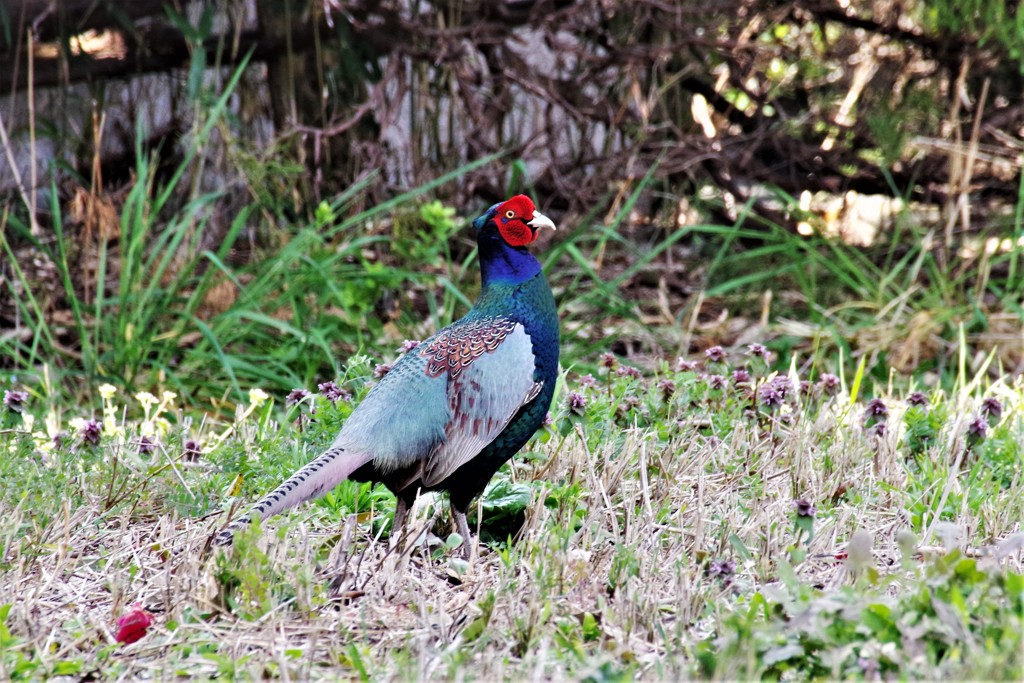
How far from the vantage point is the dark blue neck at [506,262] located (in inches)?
131

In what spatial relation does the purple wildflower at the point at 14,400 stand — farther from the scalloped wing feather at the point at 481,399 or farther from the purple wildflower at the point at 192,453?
the scalloped wing feather at the point at 481,399

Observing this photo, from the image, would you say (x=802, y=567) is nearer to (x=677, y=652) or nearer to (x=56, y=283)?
(x=677, y=652)

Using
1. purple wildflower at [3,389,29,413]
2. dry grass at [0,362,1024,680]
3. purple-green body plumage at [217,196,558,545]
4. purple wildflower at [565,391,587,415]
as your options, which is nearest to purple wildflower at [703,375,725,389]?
dry grass at [0,362,1024,680]

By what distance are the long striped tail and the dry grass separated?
8 cm

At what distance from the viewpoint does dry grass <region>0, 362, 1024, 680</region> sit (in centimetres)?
255

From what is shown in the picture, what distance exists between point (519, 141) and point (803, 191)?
165 centimetres

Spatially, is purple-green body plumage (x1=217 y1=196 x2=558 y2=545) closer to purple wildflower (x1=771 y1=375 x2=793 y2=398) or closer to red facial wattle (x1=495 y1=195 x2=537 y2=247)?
red facial wattle (x1=495 y1=195 x2=537 y2=247)

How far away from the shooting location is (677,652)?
254 centimetres

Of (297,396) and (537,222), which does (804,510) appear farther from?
(297,396)

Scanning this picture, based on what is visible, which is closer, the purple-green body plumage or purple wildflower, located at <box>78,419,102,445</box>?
the purple-green body plumage

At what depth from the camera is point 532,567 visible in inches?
115

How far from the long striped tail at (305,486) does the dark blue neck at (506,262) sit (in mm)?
632

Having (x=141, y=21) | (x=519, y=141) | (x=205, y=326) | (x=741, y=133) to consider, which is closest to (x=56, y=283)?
(x=205, y=326)

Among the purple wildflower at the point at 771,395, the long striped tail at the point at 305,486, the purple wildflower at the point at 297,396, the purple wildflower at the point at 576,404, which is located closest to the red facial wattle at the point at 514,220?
the purple wildflower at the point at 576,404
